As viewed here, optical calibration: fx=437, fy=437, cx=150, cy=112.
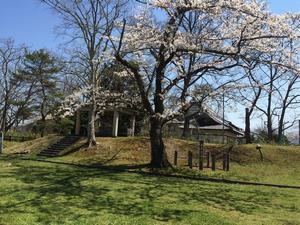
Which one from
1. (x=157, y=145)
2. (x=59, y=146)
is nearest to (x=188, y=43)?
(x=157, y=145)

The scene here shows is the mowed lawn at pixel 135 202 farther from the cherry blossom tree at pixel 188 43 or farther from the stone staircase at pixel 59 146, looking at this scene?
the stone staircase at pixel 59 146

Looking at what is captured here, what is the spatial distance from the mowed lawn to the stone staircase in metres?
13.8

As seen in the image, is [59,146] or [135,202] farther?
[59,146]

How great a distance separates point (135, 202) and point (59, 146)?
2184 centimetres

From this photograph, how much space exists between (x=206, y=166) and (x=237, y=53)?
7.42 m

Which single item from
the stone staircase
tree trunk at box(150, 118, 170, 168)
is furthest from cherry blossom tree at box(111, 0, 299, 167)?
the stone staircase

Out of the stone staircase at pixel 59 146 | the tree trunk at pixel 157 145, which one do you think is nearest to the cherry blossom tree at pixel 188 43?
the tree trunk at pixel 157 145

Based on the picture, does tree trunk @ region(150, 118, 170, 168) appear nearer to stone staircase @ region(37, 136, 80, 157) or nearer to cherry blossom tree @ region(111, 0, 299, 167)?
cherry blossom tree @ region(111, 0, 299, 167)

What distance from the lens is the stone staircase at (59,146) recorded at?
102 ft

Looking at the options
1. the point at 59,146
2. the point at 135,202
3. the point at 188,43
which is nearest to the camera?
the point at 135,202

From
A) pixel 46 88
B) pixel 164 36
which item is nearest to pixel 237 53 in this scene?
pixel 164 36

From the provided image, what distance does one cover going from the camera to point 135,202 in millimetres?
12000

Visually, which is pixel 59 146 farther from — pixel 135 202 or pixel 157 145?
pixel 135 202

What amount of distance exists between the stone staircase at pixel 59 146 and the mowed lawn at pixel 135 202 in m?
13.8
